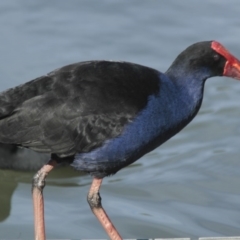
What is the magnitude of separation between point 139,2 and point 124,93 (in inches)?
217

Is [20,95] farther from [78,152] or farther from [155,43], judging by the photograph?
[155,43]

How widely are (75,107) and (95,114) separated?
0.12 meters

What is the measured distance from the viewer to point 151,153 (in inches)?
340

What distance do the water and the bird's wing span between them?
4.95 ft

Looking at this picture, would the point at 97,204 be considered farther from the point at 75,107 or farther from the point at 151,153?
the point at 151,153

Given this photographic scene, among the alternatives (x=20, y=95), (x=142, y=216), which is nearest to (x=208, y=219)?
(x=142, y=216)

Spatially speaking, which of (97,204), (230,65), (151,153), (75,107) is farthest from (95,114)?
(151,153)

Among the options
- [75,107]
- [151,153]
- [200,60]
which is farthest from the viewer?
[151,153]

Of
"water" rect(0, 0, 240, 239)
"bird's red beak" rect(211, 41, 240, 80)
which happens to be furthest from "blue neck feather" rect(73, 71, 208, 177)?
"water" rect(0, 0, 240, 239)

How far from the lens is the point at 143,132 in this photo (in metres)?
5.84

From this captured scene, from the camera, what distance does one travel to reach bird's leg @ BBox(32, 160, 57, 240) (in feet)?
20.0

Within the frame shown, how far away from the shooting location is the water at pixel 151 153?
7488mm

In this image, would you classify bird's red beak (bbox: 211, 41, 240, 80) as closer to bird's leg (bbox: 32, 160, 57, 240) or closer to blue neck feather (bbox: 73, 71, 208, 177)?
blue neck feather (bbox: 73, 71, 208, 177)

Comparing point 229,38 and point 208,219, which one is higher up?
point 229,38
